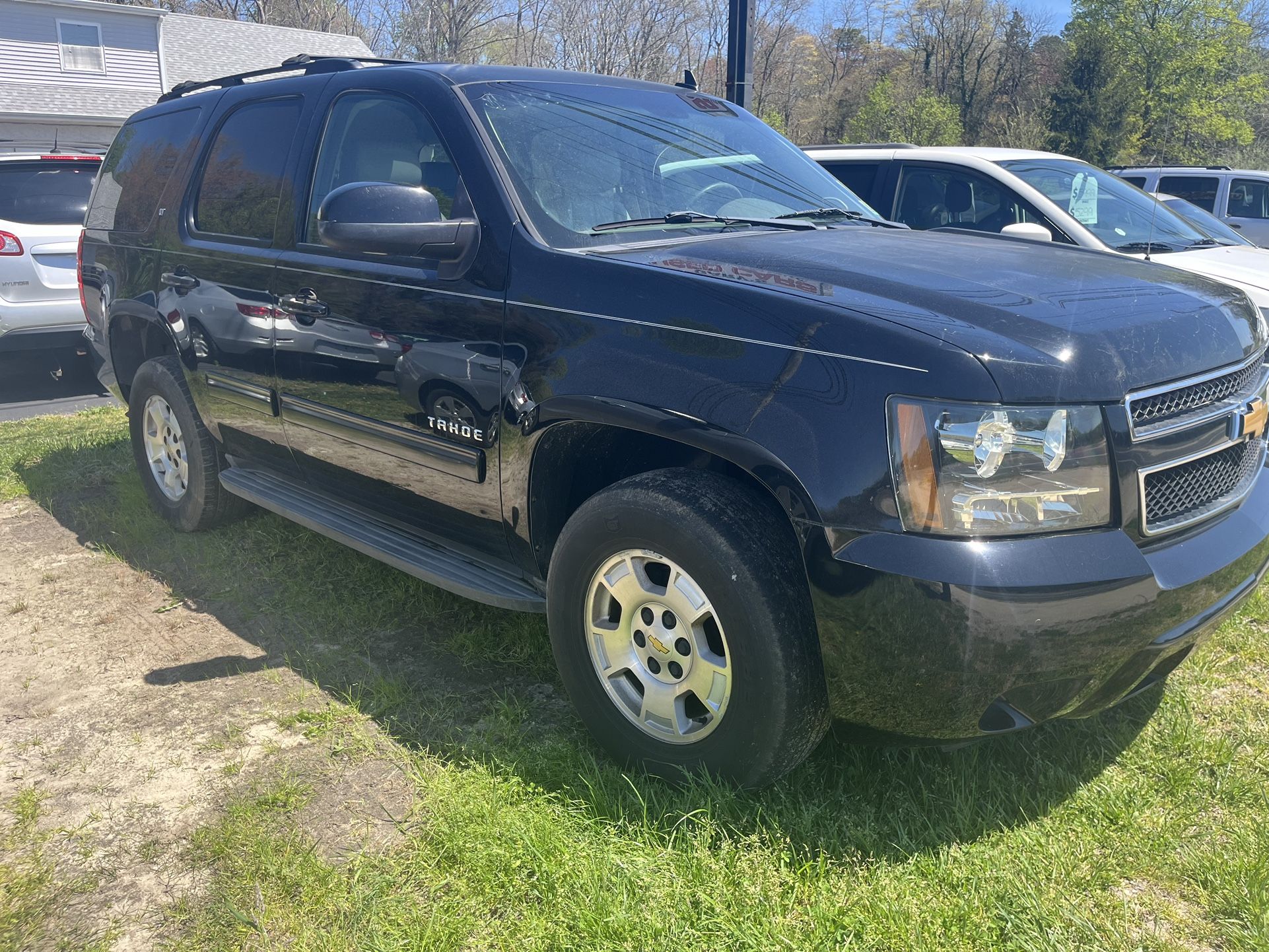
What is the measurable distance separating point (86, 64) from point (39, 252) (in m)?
27.1

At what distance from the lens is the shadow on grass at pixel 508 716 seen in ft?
8.50

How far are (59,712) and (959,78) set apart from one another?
185ft

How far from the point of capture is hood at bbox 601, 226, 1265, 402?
2248mm

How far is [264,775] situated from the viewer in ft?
9.68

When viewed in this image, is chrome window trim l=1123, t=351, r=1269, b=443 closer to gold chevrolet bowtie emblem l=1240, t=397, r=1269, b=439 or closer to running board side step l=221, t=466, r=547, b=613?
gold chevrolet bowtie emblem l=1240, t=397, r=1269, b=439

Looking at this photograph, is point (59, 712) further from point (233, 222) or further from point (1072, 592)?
point (1072, 592)

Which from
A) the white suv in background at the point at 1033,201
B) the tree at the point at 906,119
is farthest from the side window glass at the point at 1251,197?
the tree at the point at 906,119

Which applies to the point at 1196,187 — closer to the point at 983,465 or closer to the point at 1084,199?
the point at 1084,199

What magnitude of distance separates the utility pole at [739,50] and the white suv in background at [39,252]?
523 cm

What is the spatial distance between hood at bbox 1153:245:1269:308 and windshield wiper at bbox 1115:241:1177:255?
7 centimetres

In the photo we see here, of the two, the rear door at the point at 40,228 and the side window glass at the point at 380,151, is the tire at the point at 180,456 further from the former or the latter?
the rear door at the point at 40,228

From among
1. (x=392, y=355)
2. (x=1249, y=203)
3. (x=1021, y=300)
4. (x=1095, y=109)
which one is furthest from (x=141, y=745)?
(x=1095, y=109)

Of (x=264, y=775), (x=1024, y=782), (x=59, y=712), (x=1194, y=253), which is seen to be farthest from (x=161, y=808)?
(x=1194, y=253)

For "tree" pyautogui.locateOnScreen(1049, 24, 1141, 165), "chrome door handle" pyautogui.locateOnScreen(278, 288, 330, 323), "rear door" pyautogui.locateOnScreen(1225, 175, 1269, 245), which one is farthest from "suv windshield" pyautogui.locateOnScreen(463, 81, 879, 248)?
"tree" pyautogui.locateOnScreen(1049, 24, 1141, 165)
